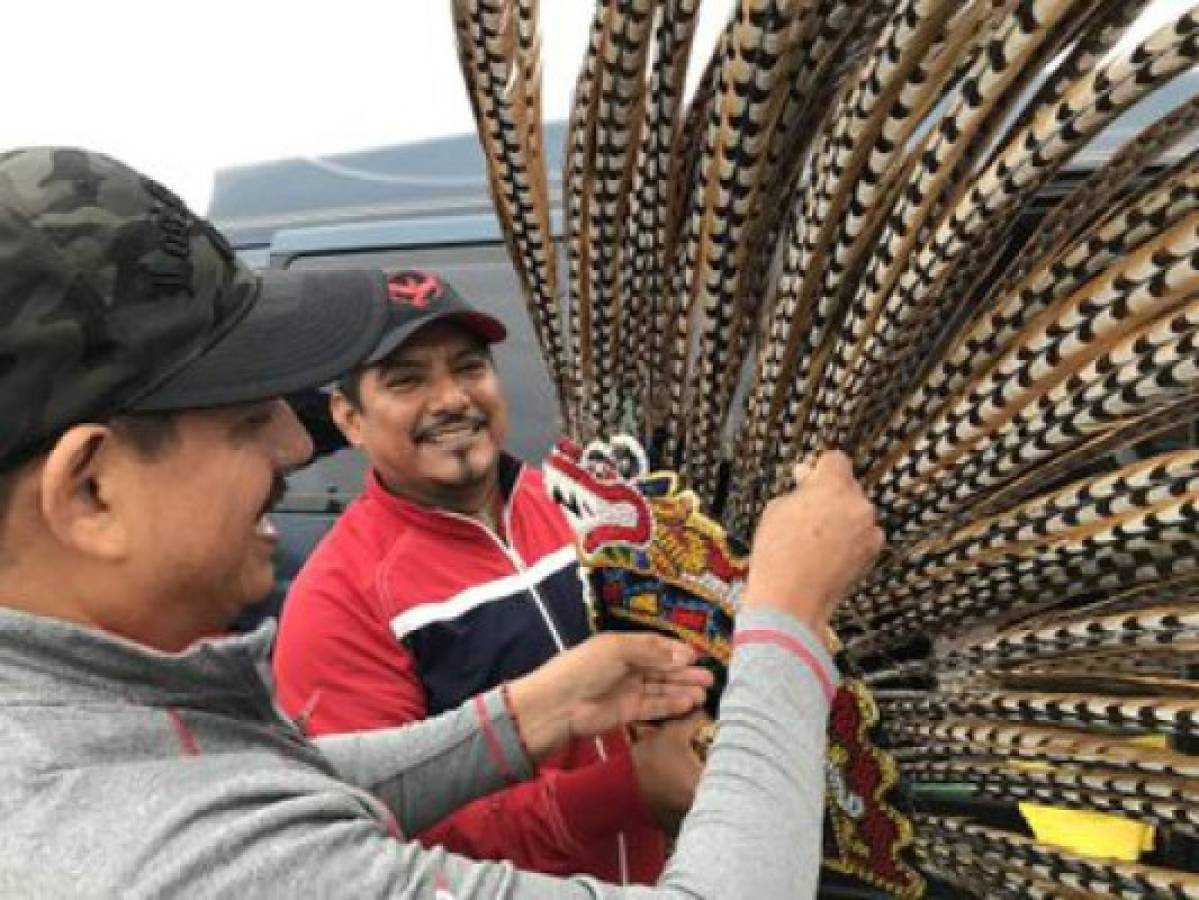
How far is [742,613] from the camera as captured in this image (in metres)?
1.17

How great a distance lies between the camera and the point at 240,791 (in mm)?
961

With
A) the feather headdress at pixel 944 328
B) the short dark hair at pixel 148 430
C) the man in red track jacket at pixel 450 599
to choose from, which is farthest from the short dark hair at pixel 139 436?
the man in red track jacket at pixel 450 599

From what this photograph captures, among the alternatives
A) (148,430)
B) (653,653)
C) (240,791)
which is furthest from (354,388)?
(240,791)

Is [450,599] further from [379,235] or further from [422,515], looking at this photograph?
[379,235]

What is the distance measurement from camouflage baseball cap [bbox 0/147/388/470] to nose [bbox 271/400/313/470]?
6 centimetres

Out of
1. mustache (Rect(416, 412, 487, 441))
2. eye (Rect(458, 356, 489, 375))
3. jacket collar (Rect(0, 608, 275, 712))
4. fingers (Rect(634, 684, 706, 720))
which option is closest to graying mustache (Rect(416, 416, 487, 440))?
mustache (Rect(416, 412, 487, 441))

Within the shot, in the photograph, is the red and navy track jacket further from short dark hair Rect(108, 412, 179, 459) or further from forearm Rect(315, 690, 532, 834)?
short dark hair Rect(108, 412, 179, 459)

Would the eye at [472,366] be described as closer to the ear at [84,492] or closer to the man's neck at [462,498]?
the man's neck at [462,498]

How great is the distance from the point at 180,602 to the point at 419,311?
1003mm

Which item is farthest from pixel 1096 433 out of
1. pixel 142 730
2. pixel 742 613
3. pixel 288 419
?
pixel 142 730

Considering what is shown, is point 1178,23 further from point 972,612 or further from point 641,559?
point 641,559

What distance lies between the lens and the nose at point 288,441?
3.86 ft

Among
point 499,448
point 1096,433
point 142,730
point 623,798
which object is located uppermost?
point 499,448

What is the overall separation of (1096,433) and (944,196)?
10.2 inches
